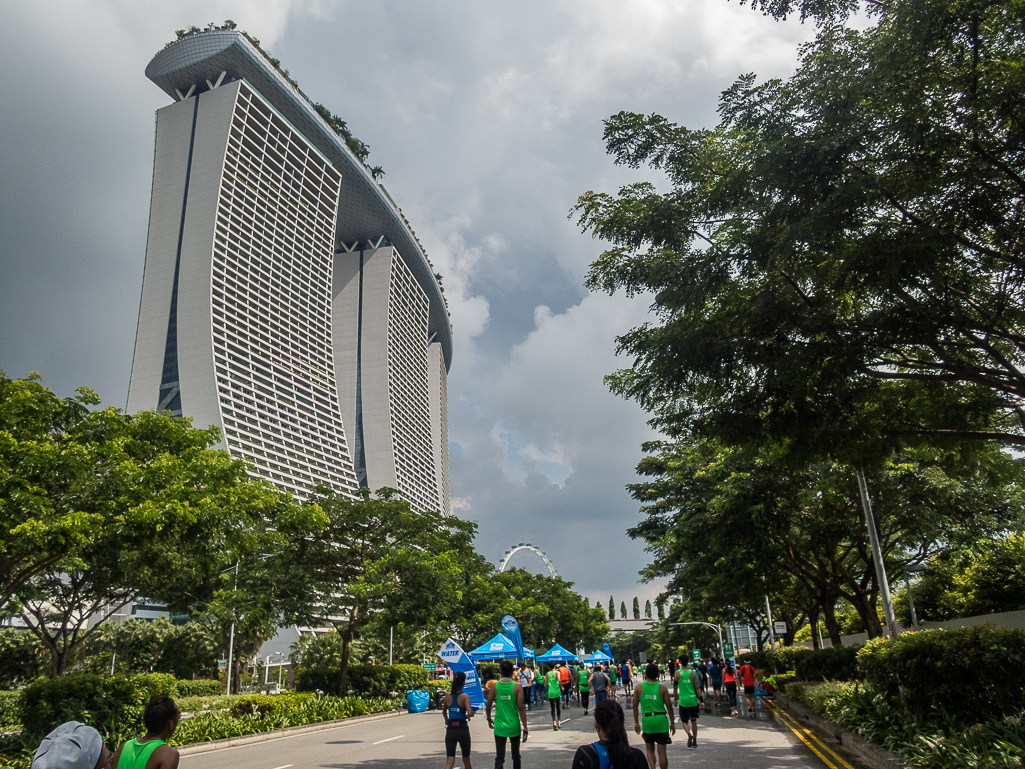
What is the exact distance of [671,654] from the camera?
116m

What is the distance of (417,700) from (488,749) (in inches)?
634

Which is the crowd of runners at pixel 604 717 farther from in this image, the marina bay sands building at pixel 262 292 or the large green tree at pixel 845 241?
the marina bay sands building at pixel 262 292

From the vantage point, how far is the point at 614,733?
4.35m

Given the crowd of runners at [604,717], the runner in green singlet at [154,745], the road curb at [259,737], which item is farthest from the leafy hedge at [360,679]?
the runner in green singlet at [154,745]

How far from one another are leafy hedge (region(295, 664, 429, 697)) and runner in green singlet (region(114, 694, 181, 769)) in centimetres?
2711

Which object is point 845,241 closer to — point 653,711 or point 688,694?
point 653,711

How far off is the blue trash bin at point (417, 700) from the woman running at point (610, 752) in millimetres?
27661

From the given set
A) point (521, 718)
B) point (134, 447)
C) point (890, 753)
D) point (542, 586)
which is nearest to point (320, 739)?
point (134, 447)

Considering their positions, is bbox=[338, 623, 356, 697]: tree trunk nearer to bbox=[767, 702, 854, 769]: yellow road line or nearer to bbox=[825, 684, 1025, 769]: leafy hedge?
bbox=[767, 702, 854, 769]: yellow road line

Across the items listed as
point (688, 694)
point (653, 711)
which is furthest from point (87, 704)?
point (688, 694)

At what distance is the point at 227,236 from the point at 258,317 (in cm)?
874

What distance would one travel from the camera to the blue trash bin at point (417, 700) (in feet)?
96.9

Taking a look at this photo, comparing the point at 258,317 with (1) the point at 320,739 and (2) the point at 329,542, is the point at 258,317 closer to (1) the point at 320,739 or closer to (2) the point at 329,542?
(2) the point at 329,542

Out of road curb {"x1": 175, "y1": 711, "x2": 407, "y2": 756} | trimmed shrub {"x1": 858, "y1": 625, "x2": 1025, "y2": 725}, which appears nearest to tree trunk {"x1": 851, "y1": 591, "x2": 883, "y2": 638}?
trimmed shrub {"x1": 858, "y1": 625, "x2": 1025, "y2": 725}
